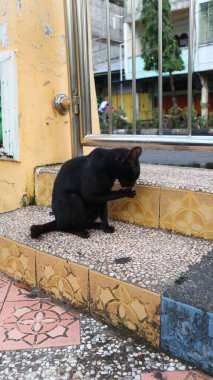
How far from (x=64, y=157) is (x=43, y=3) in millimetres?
1089

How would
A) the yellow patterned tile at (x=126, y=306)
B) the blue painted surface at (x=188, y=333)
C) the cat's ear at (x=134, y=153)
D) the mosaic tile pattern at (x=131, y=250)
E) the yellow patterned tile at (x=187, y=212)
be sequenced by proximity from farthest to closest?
the cat's ear at (x=134, y=153) < the yellow patterned tile at (x=187, y=212) < the mosaic tile pattern at (x=131, y=250) < the yellow patterned tile at (x=126, y=306) < the blue painted surface at (x=188, y=333)

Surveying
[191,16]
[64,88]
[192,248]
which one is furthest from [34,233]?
[191,16]

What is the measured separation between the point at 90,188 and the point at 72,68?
1.00 metres

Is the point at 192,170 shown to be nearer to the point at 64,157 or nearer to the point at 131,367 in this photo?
the point at 64,157

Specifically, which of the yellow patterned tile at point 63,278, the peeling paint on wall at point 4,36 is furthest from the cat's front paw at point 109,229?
the peeling paint on wall at point 4,36

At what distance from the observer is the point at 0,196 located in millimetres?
2715

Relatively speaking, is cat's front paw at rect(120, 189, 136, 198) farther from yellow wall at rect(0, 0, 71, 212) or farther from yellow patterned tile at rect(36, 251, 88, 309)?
yellow wall at rect(0, 0, 71, 212)

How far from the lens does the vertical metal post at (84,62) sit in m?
2.32

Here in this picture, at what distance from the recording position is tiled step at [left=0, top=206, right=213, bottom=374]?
1.20 metres

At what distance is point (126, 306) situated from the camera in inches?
53.9

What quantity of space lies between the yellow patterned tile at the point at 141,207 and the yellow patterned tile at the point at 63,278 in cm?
58

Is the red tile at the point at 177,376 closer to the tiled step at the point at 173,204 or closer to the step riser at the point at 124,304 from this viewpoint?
the step riser at the point at 124,304

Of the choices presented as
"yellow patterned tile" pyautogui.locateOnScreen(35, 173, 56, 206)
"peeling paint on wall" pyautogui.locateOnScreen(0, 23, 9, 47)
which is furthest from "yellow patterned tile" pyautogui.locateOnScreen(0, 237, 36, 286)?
"peeling paint on wall" pyautogui.locateOnScreen(0, 23, 9, 47)

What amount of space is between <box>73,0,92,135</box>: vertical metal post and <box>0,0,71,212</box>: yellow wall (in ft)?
0.93
